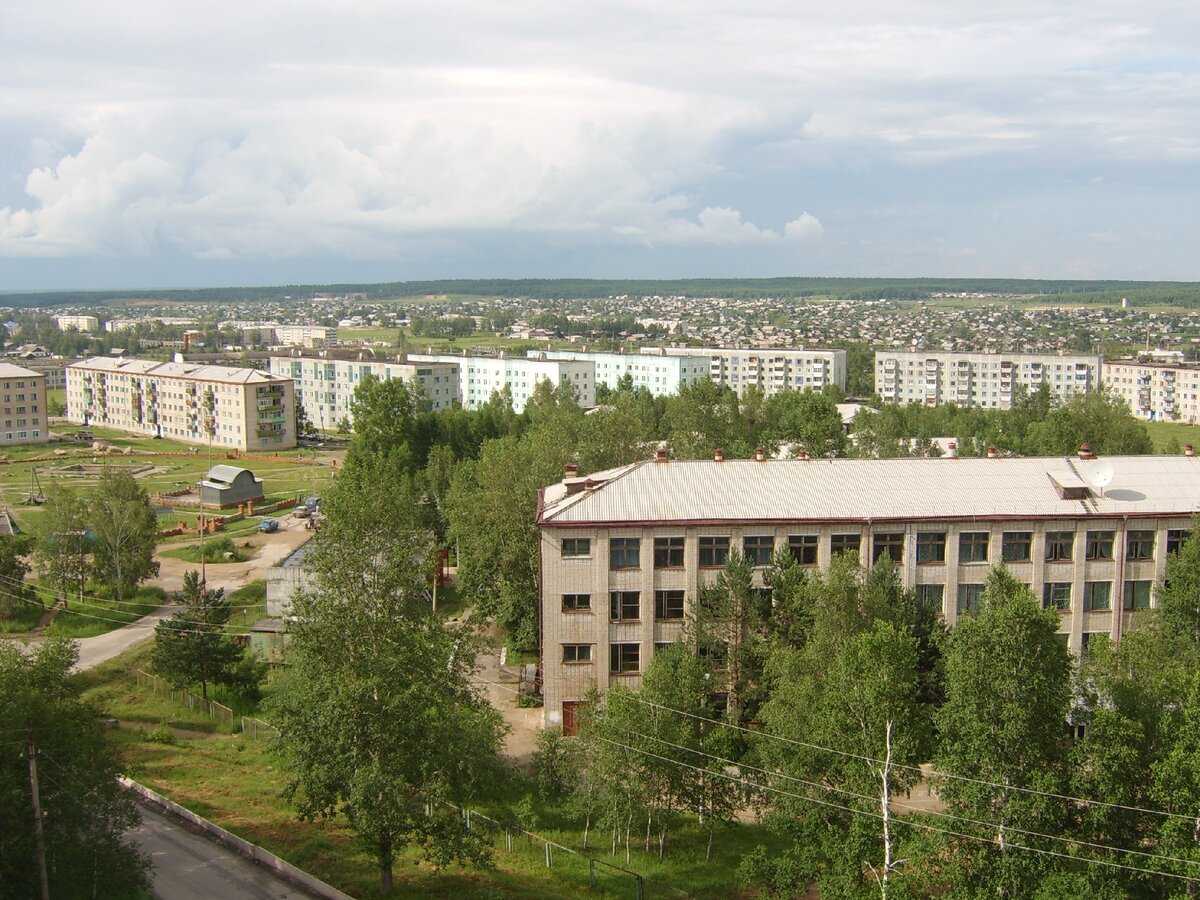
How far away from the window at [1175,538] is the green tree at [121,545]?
1668 inches

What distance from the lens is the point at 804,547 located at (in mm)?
34188

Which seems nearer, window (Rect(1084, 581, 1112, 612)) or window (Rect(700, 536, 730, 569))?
window (Rect(700, 536, 730, 569))

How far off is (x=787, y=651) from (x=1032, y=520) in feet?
36.4

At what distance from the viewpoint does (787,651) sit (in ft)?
92.3

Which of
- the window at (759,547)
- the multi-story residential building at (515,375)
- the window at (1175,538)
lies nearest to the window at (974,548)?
the window at (1175,538)

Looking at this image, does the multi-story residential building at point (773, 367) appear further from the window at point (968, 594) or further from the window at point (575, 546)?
the window at point (575, 546)

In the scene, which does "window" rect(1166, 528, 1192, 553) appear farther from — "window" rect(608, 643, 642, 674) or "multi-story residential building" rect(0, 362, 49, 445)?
"multi-story residential building" rect(0, 362, 49, 445)

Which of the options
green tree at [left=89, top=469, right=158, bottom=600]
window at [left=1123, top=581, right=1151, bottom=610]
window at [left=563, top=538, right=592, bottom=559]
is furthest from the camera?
green tree at [left=89, top=469, right=158, bottom=600]

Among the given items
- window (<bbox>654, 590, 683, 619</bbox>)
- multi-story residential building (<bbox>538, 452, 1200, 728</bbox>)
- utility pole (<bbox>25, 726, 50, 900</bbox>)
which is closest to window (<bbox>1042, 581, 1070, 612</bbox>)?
multi-story residential building (<bbox>538, 452, 1200, 728</bbox>)

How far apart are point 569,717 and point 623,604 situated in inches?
147

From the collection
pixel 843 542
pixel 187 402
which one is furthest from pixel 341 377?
pixel 843 542

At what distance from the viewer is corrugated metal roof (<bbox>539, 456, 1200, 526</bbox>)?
1341 inches

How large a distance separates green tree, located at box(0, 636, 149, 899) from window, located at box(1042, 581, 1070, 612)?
2639 cm

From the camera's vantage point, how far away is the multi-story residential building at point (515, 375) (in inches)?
5285
